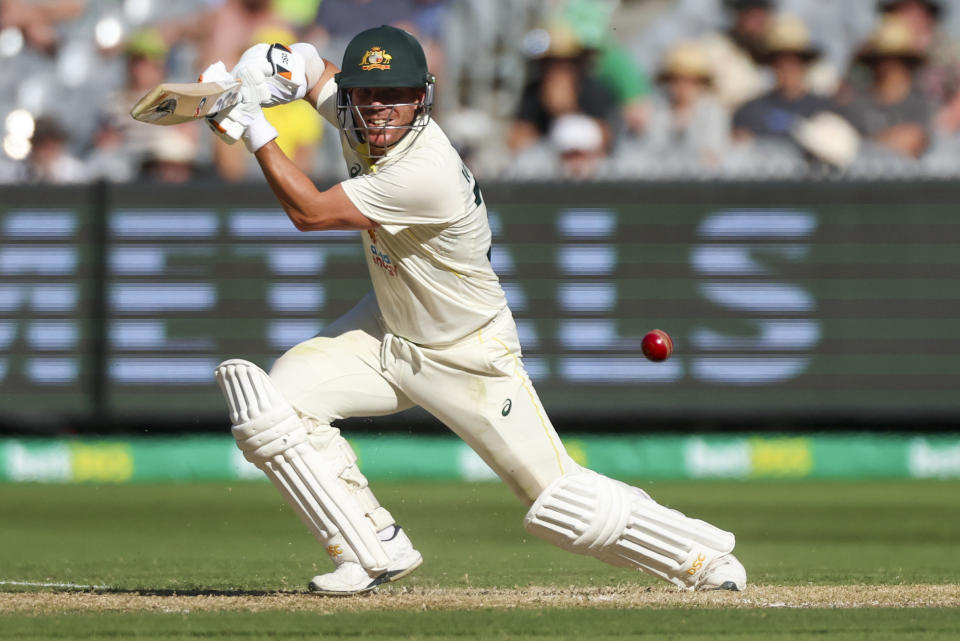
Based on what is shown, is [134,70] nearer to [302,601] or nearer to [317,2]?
[317,2]

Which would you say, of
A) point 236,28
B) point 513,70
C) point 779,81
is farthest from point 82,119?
point 779,81

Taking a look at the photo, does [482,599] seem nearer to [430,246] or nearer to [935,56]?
[430,246]

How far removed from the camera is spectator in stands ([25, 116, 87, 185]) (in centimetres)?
946

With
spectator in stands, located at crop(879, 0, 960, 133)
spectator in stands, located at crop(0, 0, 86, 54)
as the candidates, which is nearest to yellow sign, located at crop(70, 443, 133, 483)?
spectator in stands, located at crop(0, 0, 86, 54)

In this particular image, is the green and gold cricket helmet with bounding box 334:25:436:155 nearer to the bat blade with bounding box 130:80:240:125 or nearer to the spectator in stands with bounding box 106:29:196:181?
the bat blade with bounding box 130:80:240:125

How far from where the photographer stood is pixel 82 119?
9766 millimetres

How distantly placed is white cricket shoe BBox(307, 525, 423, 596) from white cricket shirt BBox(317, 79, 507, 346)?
0.64 metres

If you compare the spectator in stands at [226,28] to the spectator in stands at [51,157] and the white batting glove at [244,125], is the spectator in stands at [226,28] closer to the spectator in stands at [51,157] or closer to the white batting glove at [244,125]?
the spectator in stands at [51,157]

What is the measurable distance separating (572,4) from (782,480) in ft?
10.3

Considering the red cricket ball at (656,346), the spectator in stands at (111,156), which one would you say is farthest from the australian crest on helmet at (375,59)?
the spectator in stands at (111,156)

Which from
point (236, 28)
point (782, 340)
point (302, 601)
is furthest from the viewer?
point (236, 28)

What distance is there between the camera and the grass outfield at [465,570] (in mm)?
4160

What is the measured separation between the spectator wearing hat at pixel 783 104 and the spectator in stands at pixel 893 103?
0.67 feet

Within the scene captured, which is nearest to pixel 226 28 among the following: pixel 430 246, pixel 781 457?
pixel 781 457
